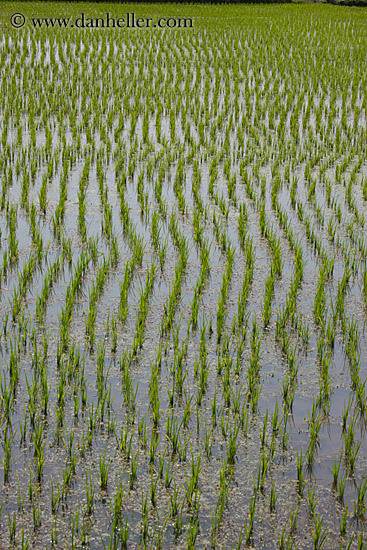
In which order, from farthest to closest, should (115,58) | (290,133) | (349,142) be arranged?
(115,58) < (290,133) < (349,142)

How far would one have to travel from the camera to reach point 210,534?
7.27ft

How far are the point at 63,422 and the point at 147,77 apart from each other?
27.5 ft

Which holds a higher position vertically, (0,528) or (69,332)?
(69,332)

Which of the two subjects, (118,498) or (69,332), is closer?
(118,498)

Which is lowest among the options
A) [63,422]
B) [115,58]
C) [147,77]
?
[63,422]

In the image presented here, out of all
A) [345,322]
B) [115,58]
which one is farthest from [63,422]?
[115,58]

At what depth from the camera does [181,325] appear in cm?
359

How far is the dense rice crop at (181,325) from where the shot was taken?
7.57ft

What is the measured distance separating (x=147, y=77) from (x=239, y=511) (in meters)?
8.86

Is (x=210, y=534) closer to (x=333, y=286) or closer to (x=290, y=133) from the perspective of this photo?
(x=333, y=286)

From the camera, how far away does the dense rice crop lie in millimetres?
2309

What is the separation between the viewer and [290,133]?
7.53 metres

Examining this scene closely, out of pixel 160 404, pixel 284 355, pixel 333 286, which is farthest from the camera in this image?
pixel 333 286

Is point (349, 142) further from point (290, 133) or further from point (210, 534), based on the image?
point (210, 534)
